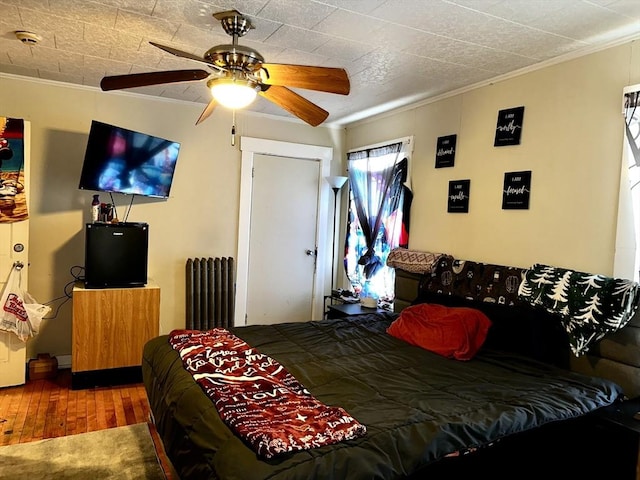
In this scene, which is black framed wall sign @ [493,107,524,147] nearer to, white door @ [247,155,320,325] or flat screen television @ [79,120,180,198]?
white door @ [247,155,320,325]

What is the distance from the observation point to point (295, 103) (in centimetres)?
253

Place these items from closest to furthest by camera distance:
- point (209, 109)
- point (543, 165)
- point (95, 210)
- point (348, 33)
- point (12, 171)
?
point (348, 33)
point (209, 109)
point (543, 165)
point (12, 171)
point (95, 210)

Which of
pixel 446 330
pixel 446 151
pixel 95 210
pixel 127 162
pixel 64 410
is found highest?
pixel 446 151

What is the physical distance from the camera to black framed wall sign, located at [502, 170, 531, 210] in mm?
3031

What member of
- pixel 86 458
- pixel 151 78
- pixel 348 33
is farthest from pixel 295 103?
pixel 86 458

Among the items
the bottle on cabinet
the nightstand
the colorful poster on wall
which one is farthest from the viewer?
the nightstand

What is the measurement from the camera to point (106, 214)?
12.6 ft

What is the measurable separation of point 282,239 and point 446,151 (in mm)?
2014

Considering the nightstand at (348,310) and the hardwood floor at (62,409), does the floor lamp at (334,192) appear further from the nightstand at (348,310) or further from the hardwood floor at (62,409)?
the hardwood floor at (62,409)

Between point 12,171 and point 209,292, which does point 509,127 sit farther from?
point 12,171

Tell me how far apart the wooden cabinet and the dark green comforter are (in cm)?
98

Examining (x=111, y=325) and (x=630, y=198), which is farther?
(x=111, y=325)

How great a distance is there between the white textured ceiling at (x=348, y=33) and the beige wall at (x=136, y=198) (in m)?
0.45

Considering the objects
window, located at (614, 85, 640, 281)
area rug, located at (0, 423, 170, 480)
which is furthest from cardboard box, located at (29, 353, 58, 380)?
window, located at (614, 85, 640, 281)
